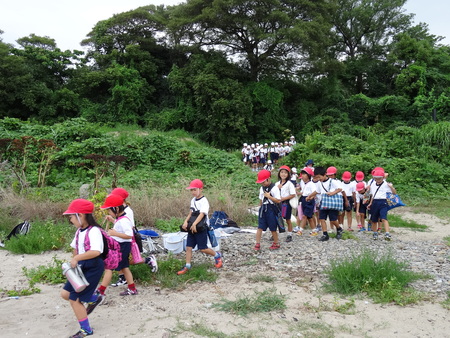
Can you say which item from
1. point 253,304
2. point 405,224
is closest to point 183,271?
point 253,304

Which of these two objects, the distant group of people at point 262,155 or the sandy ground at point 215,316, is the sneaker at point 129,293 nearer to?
the sandy ground at point 215,316

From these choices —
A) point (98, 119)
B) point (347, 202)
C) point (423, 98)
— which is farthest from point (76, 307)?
point (423, 98)

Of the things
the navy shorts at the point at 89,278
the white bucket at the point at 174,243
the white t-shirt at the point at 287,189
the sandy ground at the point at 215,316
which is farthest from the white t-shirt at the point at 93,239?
the white t-shirt at the point at 287,189

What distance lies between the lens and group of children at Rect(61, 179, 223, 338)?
3729mm

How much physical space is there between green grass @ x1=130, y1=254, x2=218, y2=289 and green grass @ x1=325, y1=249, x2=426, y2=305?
1760 mm

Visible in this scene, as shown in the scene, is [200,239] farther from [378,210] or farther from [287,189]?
[378,210]

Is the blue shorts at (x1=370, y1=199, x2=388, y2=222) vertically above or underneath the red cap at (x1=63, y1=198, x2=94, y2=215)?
underneath

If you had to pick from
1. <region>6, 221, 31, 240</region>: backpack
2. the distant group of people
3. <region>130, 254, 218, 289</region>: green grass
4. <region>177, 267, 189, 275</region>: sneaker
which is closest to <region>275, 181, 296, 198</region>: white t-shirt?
<region>130, 254, 218, 289</region>: green grass

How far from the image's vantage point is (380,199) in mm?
7512

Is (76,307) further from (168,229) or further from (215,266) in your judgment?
(168,229)

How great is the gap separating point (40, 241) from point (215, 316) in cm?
425

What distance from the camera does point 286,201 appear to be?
7242 mm

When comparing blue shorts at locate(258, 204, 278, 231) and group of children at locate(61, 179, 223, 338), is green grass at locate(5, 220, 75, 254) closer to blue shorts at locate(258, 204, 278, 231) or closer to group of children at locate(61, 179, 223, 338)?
group of children at locate(61, 179, 223, 338)

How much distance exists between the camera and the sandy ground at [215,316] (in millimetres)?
3855
